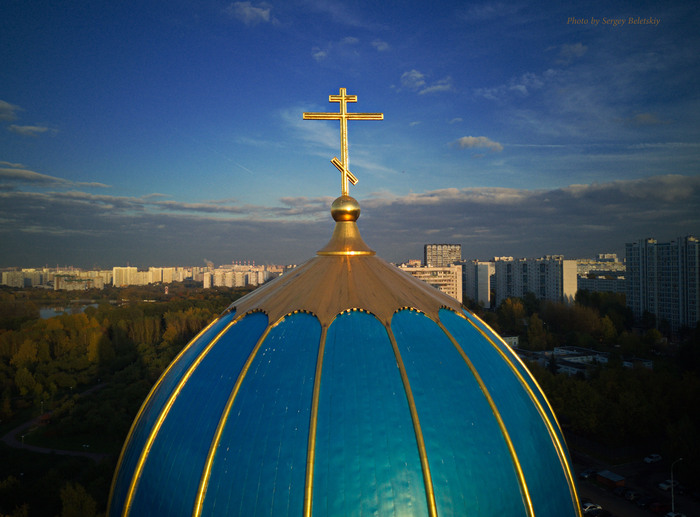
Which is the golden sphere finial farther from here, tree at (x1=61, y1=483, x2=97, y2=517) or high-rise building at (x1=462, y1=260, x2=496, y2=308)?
high-rise building at (x1=462, y1=260, x2=496, y2=308)

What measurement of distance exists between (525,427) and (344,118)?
5844mm

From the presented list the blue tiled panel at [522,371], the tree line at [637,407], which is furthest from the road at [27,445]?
the tree line at [637,407]

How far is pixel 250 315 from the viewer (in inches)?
264

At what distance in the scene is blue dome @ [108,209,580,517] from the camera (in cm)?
477

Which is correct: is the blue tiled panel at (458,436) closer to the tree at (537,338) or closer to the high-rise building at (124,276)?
the tree at (537,338)

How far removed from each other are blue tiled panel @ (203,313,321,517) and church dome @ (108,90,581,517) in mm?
15

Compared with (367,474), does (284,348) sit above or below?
above

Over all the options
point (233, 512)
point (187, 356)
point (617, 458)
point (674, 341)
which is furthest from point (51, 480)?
point (674, 341)

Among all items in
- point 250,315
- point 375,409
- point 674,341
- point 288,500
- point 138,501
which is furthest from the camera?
point 674,341

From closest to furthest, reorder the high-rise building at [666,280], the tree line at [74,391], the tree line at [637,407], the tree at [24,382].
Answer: the tree line at [74,391] < the tree line at [637,407] < the tree at [24,382] < the high-rise building at [666,280]

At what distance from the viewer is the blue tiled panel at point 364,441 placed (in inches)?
183

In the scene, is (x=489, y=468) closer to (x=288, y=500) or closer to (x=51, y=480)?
(x=288, y=500)

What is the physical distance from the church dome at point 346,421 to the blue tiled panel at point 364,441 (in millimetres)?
14

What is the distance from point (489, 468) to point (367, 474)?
5.06 feet
